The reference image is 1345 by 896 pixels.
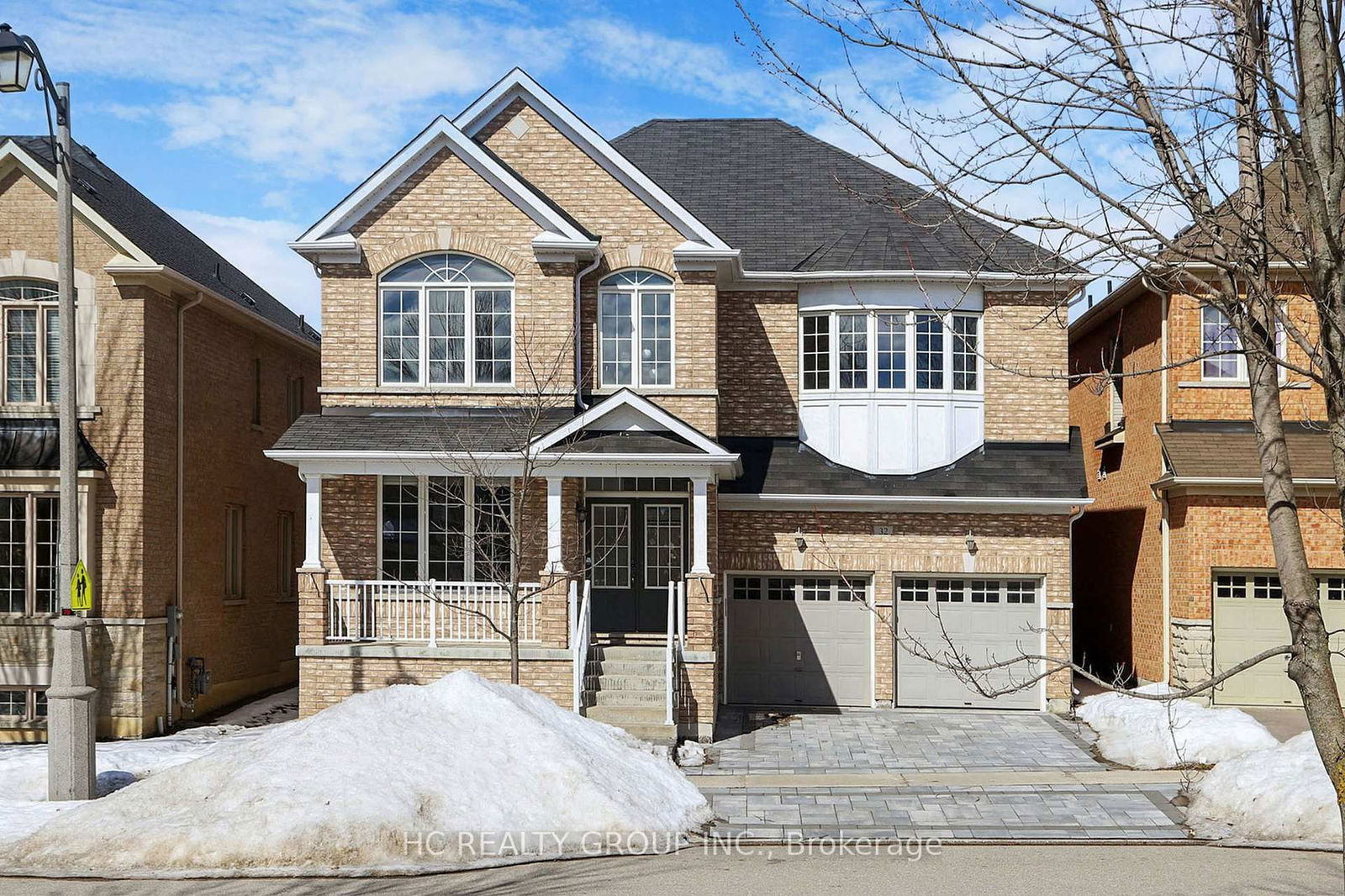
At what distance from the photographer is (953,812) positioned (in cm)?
1256

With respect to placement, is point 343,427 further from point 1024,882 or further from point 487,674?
point 1024,882

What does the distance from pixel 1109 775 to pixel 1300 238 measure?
1119 cm

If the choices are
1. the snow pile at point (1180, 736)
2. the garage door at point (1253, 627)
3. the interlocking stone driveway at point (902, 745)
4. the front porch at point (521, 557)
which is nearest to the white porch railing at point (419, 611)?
the front porch at point (521, 557)

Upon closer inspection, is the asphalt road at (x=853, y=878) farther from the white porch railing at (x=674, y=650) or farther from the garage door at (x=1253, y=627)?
the garage door at (x=1253, y=627)

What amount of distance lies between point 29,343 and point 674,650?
1025 centimetres

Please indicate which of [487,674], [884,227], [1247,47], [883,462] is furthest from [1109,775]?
[1247,47]

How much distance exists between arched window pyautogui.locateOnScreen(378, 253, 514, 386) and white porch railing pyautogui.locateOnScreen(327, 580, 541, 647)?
3.10 meters

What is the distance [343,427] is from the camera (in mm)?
17750

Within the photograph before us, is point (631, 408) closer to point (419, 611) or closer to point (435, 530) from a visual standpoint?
point (435, 530)

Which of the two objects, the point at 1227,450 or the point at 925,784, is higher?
the point at 1227,450

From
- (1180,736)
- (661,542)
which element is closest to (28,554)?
(661,542)

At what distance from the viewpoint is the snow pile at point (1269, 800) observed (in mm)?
11102

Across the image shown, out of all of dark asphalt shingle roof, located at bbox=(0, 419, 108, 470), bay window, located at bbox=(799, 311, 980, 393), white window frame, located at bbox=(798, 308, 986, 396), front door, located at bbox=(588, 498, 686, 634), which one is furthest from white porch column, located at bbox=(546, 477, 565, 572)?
dark asphalt shingle roof, located at bbox=(0, 419, 108, 470)

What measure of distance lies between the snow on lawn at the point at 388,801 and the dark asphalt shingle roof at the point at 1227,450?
10621mm
